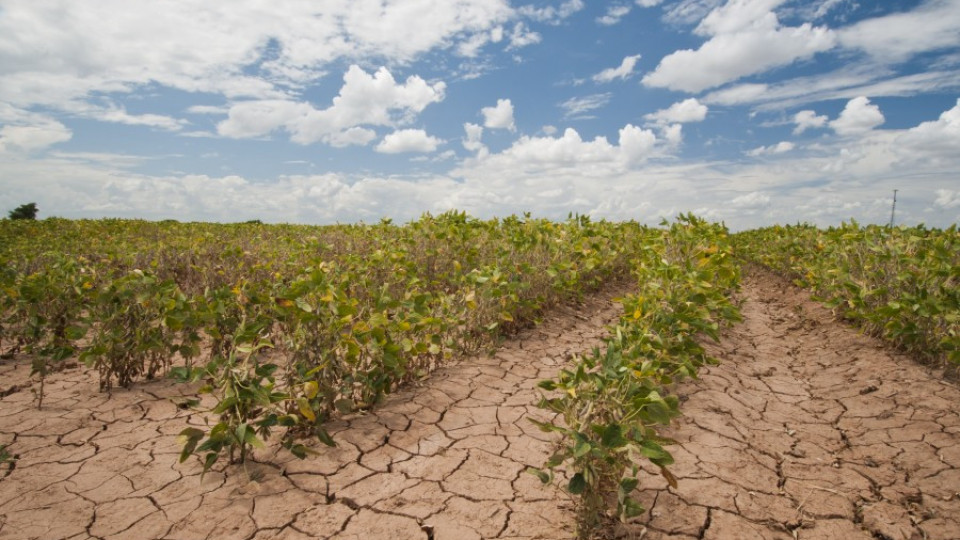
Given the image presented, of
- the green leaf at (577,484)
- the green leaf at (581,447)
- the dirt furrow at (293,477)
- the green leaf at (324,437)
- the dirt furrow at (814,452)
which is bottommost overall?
the dirt furrow at (814,452)

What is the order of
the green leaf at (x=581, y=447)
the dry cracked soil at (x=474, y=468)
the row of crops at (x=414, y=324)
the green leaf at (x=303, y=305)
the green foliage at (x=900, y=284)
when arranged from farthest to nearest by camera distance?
the green foliage at (x=900, y=284), the green leaf at (x=303, y=305), the dry cracked soil at (x=474, y=468), the row of crops at (x=414, y=324), the green leaf at (x=581, y=447)

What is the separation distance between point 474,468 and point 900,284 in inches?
183

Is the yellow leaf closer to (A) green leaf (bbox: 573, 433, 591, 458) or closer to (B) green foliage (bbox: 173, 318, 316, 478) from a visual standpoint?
(B) green foliage (bbox: 173, 318, 316, 478)

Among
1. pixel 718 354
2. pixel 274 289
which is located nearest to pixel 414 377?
pixel 274 289

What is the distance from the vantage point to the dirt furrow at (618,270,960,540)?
223 cm

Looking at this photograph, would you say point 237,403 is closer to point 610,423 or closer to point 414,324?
point 414,324

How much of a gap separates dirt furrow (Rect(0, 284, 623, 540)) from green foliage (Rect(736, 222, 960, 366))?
3.25 metres

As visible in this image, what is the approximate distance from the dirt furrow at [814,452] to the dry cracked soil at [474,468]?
0.01 meters

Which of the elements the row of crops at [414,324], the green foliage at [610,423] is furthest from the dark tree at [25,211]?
the green foliage at [610,423]

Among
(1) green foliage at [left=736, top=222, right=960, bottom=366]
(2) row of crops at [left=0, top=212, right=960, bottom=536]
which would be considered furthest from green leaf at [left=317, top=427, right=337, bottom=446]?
(1) green foliage at [left=736, top=222, right=960, bottom=366]

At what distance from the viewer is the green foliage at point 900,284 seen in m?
3.96

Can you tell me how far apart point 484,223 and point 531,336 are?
2.65 m

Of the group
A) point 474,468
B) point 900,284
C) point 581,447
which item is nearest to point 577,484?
point 581,447

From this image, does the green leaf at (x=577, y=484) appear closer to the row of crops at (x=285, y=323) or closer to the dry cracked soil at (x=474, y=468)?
the dry cracked soil at (x=474, y=468)
